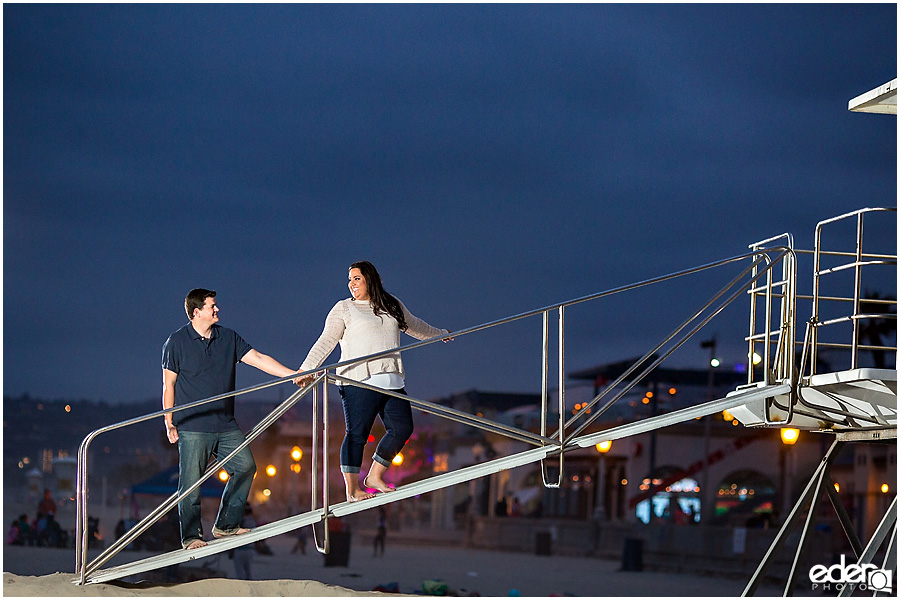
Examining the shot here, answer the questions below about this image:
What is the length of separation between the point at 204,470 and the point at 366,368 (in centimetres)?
136

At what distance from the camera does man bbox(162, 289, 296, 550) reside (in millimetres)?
7379

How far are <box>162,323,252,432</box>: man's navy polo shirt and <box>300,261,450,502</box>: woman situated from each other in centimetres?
60

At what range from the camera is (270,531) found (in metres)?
7.46

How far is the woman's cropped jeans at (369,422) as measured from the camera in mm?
7398

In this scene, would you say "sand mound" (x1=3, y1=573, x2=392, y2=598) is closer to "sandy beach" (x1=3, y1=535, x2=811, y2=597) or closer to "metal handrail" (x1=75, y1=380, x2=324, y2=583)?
"metal handrail" (x1=75, y1=380, x2=324, y2=583)

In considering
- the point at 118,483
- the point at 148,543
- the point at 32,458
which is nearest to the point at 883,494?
the point at 148,543

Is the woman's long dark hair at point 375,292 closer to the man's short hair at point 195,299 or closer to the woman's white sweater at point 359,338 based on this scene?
the woman's white sweater at point 359,338

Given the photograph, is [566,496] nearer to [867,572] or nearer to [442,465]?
[442,465]

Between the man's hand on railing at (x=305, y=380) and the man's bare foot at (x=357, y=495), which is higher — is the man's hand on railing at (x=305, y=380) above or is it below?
above

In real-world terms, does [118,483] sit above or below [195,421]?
below

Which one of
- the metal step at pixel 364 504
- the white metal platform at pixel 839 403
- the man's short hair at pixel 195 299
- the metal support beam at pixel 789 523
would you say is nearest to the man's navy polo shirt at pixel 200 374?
the man's short hair at pixel 195 299

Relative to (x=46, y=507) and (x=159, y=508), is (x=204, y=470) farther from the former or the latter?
(x=46, y=507)

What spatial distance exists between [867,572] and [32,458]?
312 ft

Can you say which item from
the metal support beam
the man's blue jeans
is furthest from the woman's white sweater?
the metal support beam
